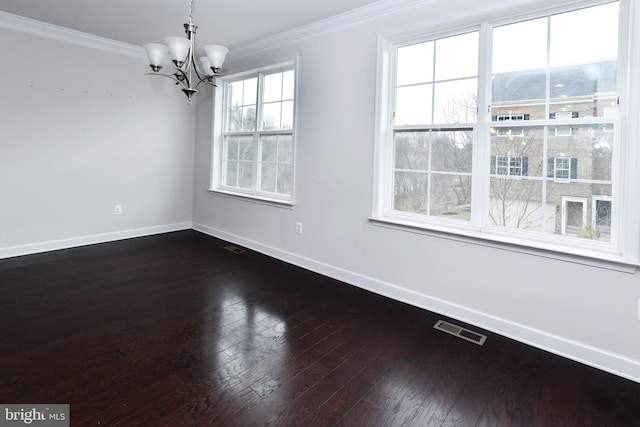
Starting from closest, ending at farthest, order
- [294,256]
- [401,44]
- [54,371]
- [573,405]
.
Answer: [573,405] < [54,371] < [401,44] < [294,256]

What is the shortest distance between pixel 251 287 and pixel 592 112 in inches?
112

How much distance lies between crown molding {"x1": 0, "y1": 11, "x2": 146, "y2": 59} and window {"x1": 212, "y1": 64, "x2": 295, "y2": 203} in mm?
1198

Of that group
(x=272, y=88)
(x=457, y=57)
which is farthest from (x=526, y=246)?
(x=272, y=88)

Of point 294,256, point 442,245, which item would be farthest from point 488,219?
point 294,256

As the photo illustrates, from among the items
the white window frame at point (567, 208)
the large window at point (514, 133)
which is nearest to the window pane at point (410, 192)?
the large window at point (514, 133)

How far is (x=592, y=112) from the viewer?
2170mm

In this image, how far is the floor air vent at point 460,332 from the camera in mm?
2369

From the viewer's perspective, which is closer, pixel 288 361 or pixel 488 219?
pixel 288 361

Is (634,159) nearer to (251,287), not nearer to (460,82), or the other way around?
(460,82)

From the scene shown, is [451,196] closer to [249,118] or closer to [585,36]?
[585,36]

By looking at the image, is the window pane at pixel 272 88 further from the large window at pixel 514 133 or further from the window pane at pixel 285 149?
the large window at pixel 514 133

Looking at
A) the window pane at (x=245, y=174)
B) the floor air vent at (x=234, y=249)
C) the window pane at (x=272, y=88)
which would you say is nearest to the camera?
the window pane at (x=272, y=88)

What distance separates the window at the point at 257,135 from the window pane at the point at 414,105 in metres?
1.29

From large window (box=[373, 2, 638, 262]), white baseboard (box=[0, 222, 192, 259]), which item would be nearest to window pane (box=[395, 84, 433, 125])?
large window (box=[373, 2, 638, 262])
